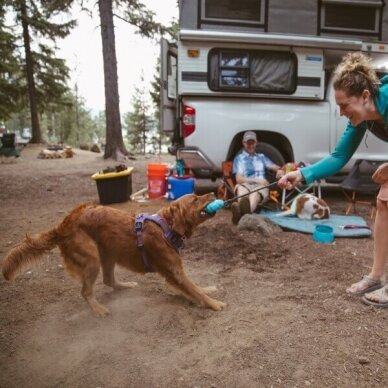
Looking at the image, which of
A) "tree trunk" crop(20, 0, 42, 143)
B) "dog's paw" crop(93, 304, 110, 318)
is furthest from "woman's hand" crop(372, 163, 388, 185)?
"tree trunk" crop(20, 0, 42, 143)

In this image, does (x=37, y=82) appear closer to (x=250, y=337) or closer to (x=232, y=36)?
(x=232, y=36)

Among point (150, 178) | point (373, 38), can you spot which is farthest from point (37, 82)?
point (373, 38)

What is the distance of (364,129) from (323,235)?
2.01 m

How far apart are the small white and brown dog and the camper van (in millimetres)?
1074

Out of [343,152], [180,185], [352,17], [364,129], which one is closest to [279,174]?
[180,185]

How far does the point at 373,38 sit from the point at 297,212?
327cm

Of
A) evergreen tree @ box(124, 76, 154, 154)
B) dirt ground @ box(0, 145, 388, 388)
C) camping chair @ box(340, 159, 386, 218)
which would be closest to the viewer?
dirt ground @ box(0, 145, 388, 388)

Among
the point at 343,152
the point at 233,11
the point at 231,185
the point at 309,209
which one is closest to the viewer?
the point at 343,152

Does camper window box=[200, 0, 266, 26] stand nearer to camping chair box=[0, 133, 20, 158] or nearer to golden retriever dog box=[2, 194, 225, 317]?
golden retriever dog box=[2, 194, 225, 317]

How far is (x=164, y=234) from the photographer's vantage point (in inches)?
119

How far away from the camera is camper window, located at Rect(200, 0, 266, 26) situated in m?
5.86

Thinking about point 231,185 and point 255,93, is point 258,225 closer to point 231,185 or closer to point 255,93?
point 231,185

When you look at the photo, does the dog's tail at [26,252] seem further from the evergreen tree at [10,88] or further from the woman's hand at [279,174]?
the evergreen tree at [10,88]

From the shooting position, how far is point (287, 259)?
4.12 metres
